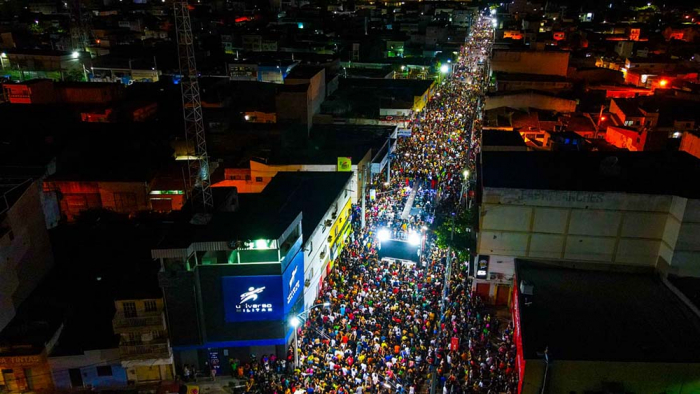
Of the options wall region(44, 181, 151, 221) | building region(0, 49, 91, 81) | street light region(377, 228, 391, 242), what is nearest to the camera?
street light region(377, 228, 391, 242)

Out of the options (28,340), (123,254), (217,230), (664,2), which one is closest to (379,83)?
(123,254)

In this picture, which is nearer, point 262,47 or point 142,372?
point 142,372

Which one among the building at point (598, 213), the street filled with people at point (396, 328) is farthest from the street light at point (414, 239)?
the building at point (598, 213)

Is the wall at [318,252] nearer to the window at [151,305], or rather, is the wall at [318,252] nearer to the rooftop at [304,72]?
the window at [151,305]

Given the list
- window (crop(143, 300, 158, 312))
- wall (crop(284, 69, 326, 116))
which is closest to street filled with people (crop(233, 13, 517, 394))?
window (crop(143, 300, 158, 312))

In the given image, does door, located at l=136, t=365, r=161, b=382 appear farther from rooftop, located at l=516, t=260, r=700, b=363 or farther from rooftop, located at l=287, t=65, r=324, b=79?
rooftop, located at l=287, t=65, r=324, b=79

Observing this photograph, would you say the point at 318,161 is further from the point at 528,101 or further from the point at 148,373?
the point at 528,101

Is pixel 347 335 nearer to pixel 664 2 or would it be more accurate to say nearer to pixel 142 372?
pixel 142 372
